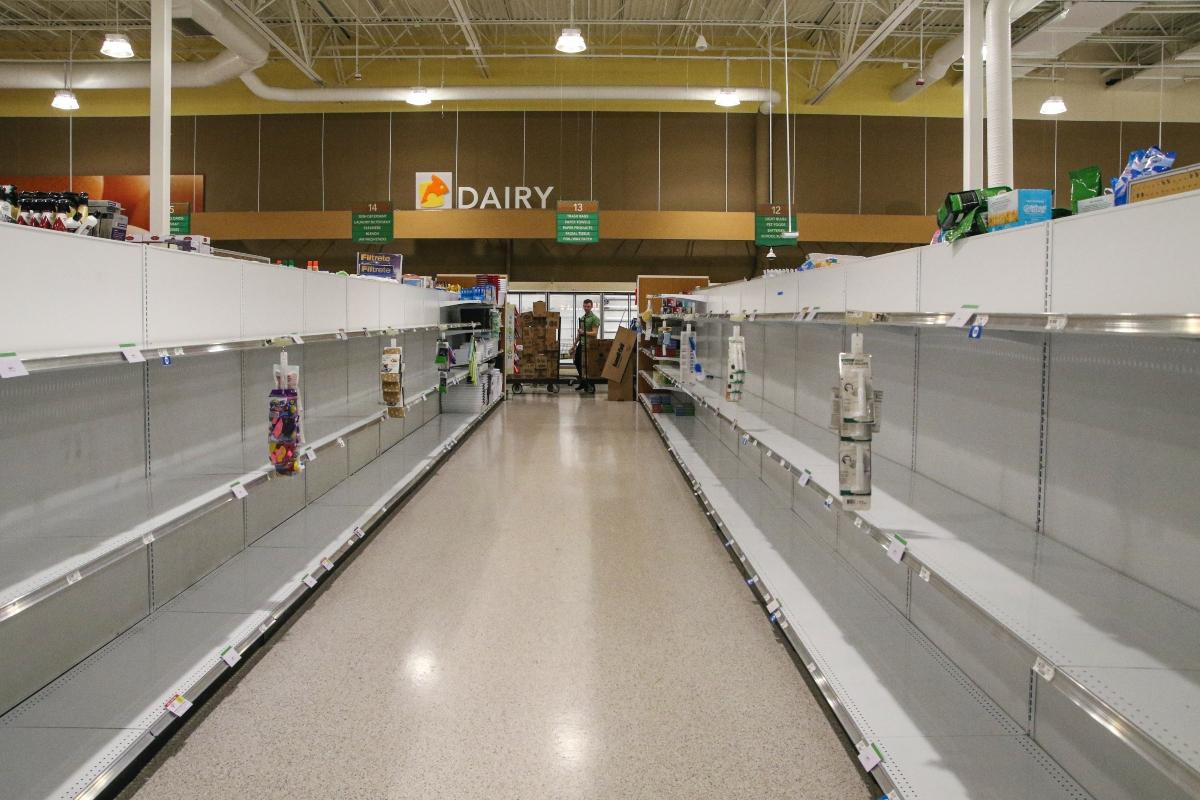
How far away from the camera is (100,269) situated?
9.77 ft

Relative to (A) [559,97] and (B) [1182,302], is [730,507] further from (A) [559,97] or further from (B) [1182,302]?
(A) [559,97]

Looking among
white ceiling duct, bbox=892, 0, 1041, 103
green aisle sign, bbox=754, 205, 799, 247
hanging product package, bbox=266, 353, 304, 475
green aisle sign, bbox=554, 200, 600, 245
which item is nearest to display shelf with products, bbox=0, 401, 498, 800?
hanging product package, bbox=266, 353, 304, 475

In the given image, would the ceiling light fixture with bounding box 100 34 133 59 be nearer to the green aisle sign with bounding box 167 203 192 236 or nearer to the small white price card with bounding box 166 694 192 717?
the green aisle sign with bounding box 167 203 192 236

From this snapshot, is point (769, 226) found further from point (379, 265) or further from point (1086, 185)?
point (1086, 185)

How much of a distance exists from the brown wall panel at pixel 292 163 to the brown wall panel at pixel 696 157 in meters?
6.40

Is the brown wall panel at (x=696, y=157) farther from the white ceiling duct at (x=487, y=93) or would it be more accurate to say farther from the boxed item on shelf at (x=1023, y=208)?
the boxed item on shelf at (x=1023, y=208)

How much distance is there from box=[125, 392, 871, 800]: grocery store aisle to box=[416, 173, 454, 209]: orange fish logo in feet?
35.0

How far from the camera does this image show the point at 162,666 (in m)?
3.26

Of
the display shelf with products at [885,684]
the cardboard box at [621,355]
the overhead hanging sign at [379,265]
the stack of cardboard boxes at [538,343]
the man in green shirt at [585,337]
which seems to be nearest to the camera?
the display shelf with products at [885,684]

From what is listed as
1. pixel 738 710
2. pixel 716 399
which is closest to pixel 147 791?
pixel 738 710

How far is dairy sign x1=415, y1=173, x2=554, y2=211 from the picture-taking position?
51.4 ft

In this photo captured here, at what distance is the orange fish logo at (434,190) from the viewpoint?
15664 millimetres

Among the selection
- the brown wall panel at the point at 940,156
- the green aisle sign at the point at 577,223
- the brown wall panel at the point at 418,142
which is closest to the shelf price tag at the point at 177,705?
the green aisle sign at the point at 577,223

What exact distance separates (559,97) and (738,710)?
12.7 metres
